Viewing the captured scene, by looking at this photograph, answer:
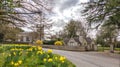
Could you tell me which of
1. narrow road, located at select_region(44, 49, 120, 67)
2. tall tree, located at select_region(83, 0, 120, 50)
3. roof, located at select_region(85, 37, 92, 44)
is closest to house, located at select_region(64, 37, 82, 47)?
roof, located at select_region(85, 37, 92, 44)

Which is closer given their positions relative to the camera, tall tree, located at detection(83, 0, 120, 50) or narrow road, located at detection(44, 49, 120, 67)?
narrow road, located at detection(44, 49, 120, 67)

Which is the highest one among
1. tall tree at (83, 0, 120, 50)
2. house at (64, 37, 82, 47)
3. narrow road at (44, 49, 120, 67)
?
tall tree at (83, 0, 120, 50)

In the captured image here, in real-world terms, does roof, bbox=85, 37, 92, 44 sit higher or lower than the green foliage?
lower

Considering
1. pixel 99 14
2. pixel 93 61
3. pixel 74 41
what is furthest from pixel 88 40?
pixel 93 61

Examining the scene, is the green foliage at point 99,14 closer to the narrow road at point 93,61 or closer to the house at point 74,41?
the narrow road at point 93,61

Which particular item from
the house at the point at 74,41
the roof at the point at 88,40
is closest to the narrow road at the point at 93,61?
the house at the point at 74,41

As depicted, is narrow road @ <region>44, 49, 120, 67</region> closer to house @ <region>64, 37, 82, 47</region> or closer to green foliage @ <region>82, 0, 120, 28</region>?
green foliage @ <region>82, 0, 120, 28</region>

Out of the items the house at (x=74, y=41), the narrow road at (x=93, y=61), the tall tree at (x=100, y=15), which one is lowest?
the narrow road at (x=93, y=61)

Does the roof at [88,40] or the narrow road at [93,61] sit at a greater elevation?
the roof at [88,40]

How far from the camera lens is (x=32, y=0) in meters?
10.1

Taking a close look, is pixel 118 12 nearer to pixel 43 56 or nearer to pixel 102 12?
pixel 102 12

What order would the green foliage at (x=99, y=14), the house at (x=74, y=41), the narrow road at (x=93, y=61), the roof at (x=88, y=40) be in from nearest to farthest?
the narrow road at (x=93, y=61) → the green foliage at (x=99, y=14) → the house at (x=74, y=41) → the roof at (x=88, y=40)

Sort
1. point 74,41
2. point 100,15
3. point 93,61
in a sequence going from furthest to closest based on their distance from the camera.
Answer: point 74,41, point 100,15, point 93,61

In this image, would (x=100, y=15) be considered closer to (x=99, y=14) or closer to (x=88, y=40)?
(x=99, y=14)
